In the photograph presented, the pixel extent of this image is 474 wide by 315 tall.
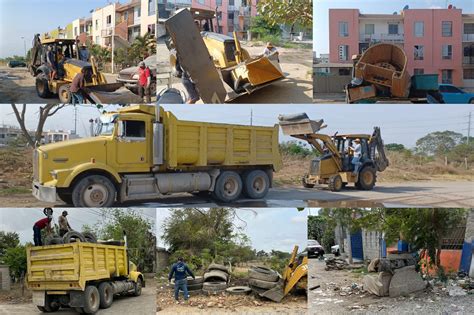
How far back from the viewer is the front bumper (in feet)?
34.4

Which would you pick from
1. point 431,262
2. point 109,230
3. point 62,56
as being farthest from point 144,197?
point 431,262

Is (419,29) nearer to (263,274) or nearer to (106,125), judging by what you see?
(263,274)

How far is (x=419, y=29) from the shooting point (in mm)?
11016

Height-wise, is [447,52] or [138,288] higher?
→ [447,52]

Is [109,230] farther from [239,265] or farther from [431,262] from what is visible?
[431,262]

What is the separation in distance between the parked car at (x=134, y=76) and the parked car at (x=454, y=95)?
4153mm

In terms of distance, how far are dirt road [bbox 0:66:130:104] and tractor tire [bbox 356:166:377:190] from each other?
4689 millimetres

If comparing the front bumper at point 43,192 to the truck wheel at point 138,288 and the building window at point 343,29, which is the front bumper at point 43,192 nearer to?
the truck wheel at point 138,288

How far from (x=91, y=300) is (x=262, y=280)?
8.10 ft

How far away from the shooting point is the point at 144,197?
11.0 meters

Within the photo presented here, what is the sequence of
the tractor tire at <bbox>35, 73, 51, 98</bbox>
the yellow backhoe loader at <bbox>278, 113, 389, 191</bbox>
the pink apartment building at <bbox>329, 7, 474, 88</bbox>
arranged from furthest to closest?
the yellow backhoe loader at <bbox>278, 113, 389, 191</bbox> → the tractor tire at <bbox>35, 73, 51, 98</bbox> → the pink apartment building at <bbox>329, 7, 474, 88</bbox>

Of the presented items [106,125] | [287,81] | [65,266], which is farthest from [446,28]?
[65,266]

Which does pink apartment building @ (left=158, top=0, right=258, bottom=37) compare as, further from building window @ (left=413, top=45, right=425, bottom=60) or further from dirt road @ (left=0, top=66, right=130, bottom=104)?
building window @ (left=413, top=45, right=425, bottom=60)

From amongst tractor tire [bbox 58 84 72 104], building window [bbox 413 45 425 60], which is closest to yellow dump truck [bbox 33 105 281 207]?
tractor tire [bbox 58 84 72 104]
